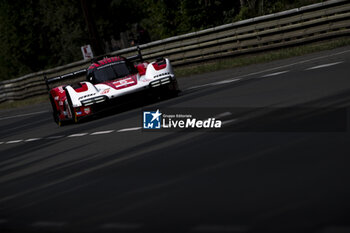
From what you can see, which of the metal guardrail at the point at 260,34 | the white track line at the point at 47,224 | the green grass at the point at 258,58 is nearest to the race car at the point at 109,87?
the green grass at the point at 258,58

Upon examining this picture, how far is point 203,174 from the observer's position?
19.6 feet

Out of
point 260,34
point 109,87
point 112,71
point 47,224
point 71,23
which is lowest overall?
point 260,34

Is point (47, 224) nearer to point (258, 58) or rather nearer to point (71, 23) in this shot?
point (258, 58)

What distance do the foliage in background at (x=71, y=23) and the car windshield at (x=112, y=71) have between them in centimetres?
1335

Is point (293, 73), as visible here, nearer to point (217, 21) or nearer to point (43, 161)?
point (43, 161)

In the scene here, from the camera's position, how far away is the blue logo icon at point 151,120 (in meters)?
9.96

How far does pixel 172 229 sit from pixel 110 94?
8.52 meters

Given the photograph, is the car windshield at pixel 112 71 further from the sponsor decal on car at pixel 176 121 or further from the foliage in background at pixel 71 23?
the foliage in background at pixel 71 23

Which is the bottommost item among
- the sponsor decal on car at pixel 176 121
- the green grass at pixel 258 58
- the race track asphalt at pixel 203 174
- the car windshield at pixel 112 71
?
the green grass at pixel 258 58

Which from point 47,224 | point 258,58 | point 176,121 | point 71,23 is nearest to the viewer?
point 47,224

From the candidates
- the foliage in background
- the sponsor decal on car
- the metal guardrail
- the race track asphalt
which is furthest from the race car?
the foliage in background

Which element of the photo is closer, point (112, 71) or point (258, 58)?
point (112, 71)

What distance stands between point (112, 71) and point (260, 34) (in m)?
6.68

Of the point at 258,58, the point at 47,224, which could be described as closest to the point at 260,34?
the point at 258,58
